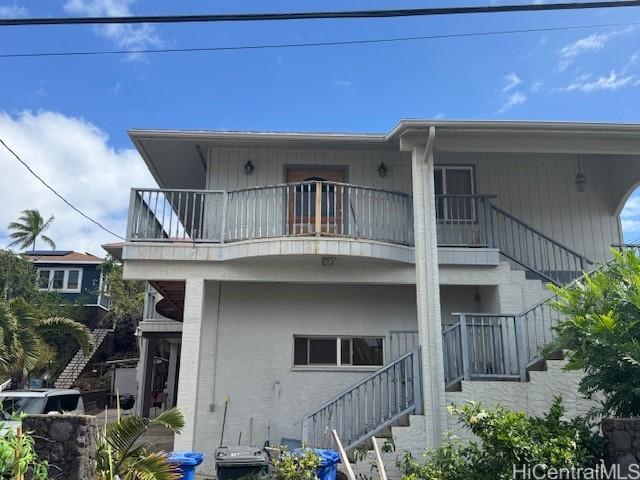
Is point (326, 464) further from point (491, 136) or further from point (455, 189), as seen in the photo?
point (455, 189)

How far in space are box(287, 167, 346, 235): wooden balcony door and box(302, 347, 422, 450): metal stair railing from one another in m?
2.54

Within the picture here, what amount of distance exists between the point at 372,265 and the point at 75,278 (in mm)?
27595

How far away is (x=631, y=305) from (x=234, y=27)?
6028 mm

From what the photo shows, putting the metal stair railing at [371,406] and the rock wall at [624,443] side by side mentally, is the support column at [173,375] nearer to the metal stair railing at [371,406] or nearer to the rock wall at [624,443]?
the metal stair railing at [371,406]

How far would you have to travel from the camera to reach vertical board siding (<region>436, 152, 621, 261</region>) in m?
10.4

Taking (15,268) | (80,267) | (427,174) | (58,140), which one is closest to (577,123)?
(427,174)

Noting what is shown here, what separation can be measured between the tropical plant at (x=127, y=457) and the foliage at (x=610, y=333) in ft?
15.8

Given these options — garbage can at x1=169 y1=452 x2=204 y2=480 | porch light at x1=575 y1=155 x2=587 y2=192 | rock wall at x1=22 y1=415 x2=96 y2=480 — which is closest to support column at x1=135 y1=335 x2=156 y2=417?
garbage can at x1=169 y1=452 x2=204 y2=480

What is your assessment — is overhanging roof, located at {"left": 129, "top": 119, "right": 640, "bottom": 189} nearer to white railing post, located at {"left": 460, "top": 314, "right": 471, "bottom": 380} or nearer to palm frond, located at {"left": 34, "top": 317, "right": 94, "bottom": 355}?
white railing post, located at {"left": 460, "top": 314, "right": 471, "bottom": 380}

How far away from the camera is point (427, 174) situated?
815cm

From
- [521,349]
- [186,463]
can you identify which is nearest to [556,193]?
[521,349]

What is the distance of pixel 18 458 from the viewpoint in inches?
171

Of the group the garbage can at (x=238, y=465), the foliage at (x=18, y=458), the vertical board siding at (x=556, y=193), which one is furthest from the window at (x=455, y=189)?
the foliage at (x=18, y=458)

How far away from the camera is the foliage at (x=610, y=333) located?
5418mm
